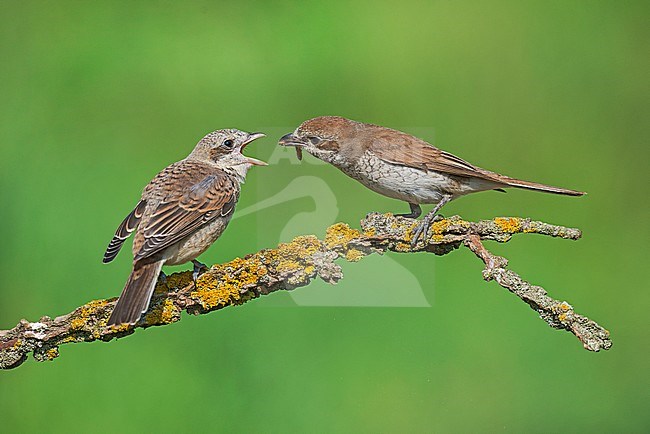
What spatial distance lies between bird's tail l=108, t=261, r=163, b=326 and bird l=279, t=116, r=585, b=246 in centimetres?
32

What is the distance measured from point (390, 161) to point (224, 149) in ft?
0.90

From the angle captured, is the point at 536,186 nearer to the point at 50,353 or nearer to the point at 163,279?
the point at 163,279

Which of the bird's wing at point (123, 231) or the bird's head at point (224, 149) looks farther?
the bird's head at point (224, 149)

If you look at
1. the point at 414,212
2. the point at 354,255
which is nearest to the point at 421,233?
the point at 354,255

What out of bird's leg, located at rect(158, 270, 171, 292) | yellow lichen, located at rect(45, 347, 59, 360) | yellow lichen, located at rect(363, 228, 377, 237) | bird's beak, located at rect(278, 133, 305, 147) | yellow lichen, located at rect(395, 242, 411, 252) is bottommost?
yellow lichen, located at rect(45, 347, 59, 360)

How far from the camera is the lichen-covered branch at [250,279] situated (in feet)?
3.68

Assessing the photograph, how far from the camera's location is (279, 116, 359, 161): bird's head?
129 cm

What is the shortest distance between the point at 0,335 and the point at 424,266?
846 millimetres

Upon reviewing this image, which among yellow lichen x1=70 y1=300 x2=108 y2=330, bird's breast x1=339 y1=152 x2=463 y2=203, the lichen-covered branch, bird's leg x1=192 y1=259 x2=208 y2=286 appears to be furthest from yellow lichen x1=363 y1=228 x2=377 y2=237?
yellow lichen x1=70 y1=300 x2=108 y2=330

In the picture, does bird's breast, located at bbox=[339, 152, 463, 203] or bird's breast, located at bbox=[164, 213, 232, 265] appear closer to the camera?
bird's breast, located at bbox=[164, 213, 232, 265]

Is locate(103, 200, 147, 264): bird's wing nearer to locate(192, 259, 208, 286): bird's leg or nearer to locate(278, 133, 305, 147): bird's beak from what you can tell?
locate(192, 259, 208, 286): bird's leg

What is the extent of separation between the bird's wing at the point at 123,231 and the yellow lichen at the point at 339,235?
28 centimetres

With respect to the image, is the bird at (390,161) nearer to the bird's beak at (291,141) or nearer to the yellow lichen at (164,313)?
the bird's beak at (291,141)

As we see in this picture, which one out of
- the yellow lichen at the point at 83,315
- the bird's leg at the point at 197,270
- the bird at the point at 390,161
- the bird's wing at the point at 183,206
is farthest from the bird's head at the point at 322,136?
the yellow lichen at the point at 83,315
